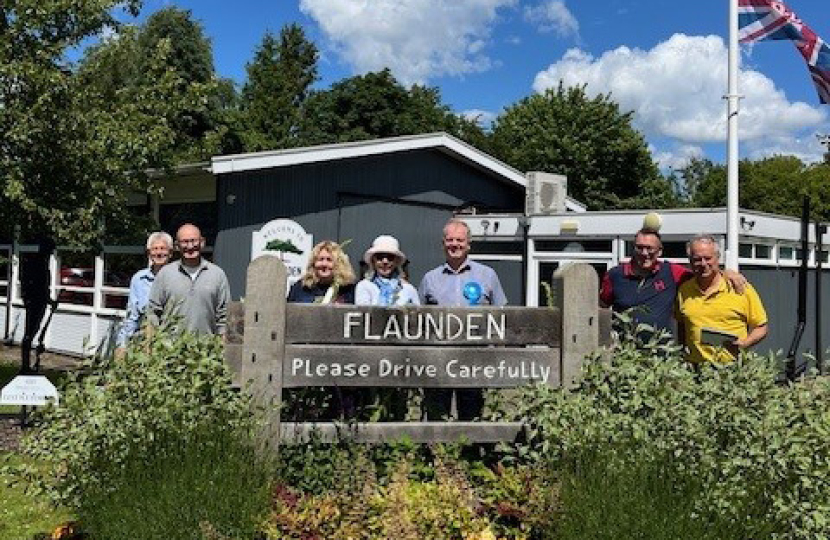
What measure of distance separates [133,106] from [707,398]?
8028 mm

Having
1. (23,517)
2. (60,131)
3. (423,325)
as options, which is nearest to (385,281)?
→ (423,325)

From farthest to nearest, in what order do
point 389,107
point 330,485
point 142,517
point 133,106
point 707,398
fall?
1. point 389,107
2. point 133,106
3. point 330,485
4. point 707,398
5. point 142,517

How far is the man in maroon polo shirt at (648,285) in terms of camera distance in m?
4.93

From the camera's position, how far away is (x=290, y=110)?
145ft

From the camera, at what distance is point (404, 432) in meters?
4.07

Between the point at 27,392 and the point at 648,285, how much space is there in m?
4.78

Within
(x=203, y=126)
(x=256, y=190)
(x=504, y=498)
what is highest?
(x=203, y=126)

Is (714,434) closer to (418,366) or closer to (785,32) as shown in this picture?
(418,366)

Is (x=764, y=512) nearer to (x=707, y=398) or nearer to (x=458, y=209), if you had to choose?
(x=707, y=398)

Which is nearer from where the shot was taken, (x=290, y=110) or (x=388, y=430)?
(x=388, y=430)

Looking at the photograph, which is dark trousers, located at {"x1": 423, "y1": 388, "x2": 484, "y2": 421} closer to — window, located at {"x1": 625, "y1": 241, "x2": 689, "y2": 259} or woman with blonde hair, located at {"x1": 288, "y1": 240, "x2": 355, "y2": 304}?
woman with blonde hair, located at {"x1": 288, "y1": 240, "x2": 355, "y2": 304}

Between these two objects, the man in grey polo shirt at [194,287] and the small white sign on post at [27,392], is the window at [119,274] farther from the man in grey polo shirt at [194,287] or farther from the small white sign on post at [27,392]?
the man in grey polo shirt at [194,287]

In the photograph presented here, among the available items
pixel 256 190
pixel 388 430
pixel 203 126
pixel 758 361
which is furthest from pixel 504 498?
pixel 203 126

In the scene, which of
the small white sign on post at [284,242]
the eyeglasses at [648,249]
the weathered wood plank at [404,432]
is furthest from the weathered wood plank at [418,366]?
the small white sign on post at [284,242]
